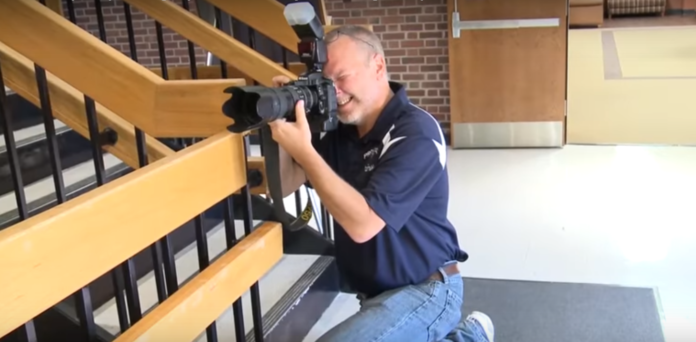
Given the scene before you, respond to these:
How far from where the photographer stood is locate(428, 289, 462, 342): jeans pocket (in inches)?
64.5

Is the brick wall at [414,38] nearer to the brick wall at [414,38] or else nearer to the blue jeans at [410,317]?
the brick wall at [414,38]

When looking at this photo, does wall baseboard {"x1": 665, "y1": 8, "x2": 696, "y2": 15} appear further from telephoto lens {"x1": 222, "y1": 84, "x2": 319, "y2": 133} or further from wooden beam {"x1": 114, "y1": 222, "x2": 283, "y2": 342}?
telephoto lens {"x1": 222, "y1": 84, "x2": 319, "y2": 133}

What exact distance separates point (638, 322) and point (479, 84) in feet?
8.12

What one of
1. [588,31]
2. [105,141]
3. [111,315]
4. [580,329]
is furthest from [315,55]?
[588,31]

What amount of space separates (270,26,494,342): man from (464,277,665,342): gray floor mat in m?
0.62

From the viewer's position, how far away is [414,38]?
4.63 m

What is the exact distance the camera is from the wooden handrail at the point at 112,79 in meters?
1.38

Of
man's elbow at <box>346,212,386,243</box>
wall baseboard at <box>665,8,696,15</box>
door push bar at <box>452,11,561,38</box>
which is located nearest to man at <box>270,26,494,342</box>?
man's elbow at <box>346,212,386,243</box>

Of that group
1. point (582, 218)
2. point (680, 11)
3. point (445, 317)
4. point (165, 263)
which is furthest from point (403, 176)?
point (680, 11)

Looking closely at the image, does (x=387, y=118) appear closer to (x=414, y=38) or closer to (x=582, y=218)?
(x=582, y=218)

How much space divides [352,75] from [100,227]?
0.77m

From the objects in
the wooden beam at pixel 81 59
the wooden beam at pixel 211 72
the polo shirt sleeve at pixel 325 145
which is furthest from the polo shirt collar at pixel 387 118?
the wooden beam at pixel 211 72

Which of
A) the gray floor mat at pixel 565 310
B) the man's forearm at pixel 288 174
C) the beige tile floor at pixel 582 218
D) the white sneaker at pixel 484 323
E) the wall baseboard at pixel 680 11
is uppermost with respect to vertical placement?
the man's forearm at pixel 288 174

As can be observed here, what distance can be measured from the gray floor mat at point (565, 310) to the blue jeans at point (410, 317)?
0.68 meters
